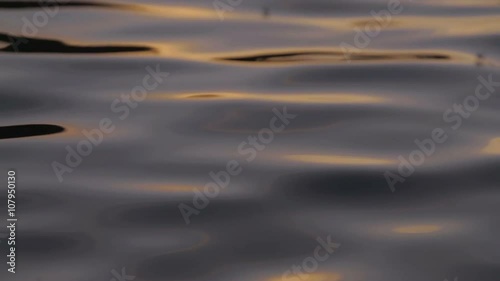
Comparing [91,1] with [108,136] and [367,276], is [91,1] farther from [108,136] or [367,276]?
[367,276]

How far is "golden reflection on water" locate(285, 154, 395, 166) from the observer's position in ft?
11.8

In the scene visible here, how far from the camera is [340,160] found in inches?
142

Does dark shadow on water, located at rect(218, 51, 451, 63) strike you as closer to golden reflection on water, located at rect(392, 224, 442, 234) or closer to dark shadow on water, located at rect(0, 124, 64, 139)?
dark shadow on water, located at rect(0, 124, 64, 139)

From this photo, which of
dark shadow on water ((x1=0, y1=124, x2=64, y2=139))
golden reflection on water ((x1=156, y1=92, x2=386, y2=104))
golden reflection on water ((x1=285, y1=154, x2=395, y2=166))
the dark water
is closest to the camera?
the dark water

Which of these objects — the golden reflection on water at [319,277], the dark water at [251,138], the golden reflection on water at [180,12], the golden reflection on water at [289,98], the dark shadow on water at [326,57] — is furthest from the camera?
the golden reflection on water at [180,12]

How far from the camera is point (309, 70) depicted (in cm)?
448

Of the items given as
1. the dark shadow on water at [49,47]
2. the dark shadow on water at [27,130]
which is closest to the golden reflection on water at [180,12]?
the dark shadow on water at [49,47]

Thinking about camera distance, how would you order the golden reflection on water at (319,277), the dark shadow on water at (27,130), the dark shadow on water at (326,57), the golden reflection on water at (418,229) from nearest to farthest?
1. the golden reflection on water at (319,277)
2. the golden reflection on water at (418,229)
3. the dark shadow on water at (27,130)
4. the dark shadow on water at (326,57)

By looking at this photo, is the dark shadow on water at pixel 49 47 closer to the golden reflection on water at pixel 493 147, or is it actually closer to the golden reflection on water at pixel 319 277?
the golden reflection on water at pixel 493 147

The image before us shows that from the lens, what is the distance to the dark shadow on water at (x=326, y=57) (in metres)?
4.57

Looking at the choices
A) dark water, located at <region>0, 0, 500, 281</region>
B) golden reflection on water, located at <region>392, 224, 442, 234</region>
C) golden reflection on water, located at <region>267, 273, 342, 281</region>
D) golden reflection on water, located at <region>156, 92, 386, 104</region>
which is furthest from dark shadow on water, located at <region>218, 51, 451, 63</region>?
golden reflection on water, located at <region>267, 273, 342, 281</region>

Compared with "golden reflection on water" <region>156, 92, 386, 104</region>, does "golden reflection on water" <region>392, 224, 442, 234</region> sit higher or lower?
lower

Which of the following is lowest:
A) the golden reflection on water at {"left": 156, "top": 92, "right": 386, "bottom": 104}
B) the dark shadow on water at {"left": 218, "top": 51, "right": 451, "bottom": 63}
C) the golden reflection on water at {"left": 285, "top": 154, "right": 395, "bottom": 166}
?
the golden reflection on water at {"left": 285, "top": 154, "right": 395, "bottom": 166}

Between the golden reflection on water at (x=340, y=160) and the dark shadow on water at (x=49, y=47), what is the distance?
1.21 m
